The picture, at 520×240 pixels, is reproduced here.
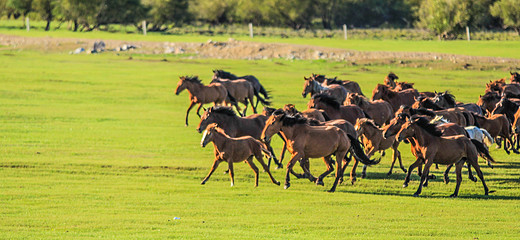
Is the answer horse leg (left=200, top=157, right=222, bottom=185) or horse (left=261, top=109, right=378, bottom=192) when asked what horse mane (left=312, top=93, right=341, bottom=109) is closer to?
horse (left=261, top=109, right=378, bottom=192)

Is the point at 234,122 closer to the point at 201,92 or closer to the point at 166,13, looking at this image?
the point at 201,92

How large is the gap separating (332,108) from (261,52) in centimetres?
3259

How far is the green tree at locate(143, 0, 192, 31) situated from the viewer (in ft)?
255

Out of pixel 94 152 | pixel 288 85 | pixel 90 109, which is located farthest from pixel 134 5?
pixel 94 152

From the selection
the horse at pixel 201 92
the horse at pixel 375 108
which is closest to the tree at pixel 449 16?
the horse at pixel 201 92

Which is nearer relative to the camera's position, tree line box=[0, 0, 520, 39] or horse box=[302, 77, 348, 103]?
horse box=[302, 77, 348, 103]

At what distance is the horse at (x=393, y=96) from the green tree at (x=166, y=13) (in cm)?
5353

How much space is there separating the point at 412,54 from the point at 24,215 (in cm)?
3863

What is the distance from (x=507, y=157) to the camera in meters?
22.3

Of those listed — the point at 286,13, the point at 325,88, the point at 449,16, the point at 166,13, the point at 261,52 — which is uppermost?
the point at 166,13

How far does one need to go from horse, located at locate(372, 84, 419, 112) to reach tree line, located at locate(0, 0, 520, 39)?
38585mm

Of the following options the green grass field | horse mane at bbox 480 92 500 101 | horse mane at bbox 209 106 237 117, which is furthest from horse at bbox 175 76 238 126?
horse mane at bbox 480 92 500 101

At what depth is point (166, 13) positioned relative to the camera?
78.9m

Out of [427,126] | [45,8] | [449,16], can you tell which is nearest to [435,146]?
[427,126]
